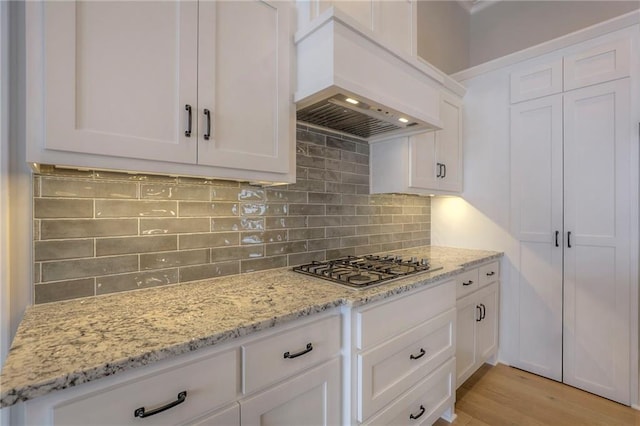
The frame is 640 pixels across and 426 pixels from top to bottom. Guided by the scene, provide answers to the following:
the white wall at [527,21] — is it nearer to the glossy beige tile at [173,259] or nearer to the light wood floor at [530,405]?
the light wood floor at [530,405]

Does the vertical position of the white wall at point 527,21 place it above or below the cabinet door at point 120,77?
above

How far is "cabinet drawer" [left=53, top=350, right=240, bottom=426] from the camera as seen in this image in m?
0.68

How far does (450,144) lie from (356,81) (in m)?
1.51

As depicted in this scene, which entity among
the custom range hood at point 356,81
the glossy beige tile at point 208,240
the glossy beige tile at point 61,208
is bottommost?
the glossy beige tile at point 208,240

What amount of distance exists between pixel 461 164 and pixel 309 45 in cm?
191

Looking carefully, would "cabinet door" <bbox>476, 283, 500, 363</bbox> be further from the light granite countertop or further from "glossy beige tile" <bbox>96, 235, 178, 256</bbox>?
"glossy beige tile" <bbox>96, 235, 178, 256</bbox>

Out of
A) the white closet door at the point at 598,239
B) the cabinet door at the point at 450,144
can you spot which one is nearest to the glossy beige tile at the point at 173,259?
the cabinet door at the point at 450,144

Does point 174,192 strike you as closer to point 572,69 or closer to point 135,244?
point 135,244

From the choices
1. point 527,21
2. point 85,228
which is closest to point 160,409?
point 85,228

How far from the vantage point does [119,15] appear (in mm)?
958

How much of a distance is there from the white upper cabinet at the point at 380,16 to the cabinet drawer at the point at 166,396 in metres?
1.45

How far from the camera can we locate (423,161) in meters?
2.26

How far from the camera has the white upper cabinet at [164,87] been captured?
860 millimetres

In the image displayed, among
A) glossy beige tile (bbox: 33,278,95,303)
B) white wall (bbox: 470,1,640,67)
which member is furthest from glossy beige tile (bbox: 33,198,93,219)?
white wall (bbox: 470,1,640,67)
